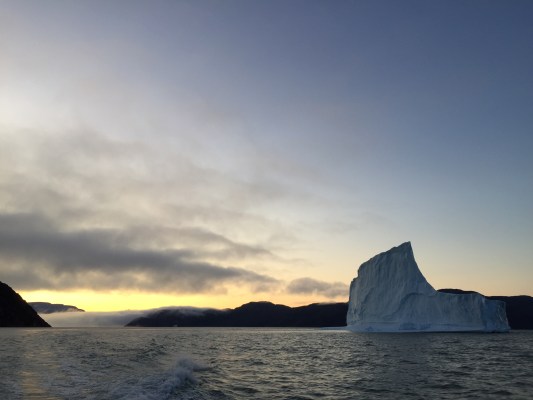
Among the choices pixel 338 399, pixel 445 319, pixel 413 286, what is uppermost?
pixel 413 286

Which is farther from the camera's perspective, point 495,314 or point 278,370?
point 495,314

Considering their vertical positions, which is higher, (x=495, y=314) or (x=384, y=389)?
(x=495, y=314)

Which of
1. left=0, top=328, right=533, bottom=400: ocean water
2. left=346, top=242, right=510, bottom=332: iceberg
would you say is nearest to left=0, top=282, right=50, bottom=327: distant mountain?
left=346, top=242, right=510, bottom=332: iceberg

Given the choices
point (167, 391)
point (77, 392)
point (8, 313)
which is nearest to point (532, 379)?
point (167, 391)

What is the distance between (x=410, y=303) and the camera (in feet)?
235

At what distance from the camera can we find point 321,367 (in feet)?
85.6

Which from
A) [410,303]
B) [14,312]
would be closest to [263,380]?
[410,303]

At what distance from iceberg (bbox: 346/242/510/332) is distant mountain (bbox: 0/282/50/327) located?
138m

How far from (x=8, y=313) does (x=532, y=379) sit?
572 feet

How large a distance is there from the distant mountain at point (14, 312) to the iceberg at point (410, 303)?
13796 cm

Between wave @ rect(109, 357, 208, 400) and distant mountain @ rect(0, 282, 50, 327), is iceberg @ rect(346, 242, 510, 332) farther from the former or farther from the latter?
distant mountain @ rect(0, 282, 50, 327)

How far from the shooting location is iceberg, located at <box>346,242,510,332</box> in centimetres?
6981

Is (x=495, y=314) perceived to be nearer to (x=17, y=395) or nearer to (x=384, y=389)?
(x=384, y=389)

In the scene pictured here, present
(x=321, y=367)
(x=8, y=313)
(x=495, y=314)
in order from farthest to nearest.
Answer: (x=8, y=313), (x=495, y=314), (x=321, y=367)
